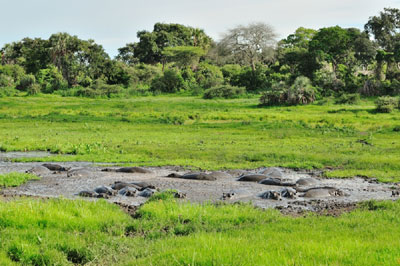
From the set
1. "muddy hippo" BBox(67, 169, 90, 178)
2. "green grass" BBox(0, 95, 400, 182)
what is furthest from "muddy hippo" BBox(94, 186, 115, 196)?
"green grass" BBox(0, 95, 400, 182)

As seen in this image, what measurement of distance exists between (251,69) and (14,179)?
44893 mm

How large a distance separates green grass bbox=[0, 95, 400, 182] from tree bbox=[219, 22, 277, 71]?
61.2 ft

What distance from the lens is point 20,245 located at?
7.01 m

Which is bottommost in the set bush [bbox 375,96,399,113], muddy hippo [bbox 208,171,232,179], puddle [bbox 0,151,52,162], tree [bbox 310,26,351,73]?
puddle [bbox 0,151,52,162]

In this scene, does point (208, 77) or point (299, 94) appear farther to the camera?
point (208, 77)

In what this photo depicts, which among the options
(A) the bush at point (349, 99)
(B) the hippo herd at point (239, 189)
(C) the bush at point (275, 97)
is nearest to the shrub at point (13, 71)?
(C) the bush at point (275, 97)

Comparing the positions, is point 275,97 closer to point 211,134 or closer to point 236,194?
point 211,134

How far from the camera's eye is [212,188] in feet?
43.9

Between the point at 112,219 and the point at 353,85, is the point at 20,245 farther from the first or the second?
the point at 353,85

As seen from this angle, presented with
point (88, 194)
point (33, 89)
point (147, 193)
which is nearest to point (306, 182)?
point (147, 193)

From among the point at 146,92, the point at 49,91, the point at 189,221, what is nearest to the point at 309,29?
the point at 146,92

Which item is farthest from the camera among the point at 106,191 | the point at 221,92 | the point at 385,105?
the point at 221,92

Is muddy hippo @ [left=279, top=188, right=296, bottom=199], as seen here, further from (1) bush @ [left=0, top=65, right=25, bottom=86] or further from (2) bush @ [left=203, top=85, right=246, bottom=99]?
(1) bush @ [left=0, top=65, right=25, bottom=86]

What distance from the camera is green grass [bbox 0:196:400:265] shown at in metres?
6.11
